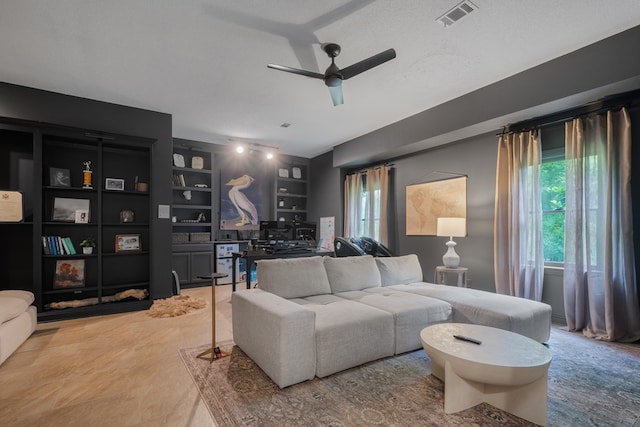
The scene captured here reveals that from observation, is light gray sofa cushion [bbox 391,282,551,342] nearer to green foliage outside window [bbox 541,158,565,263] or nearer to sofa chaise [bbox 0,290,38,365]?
green foliage outside window [bbox 541,158,565,263]

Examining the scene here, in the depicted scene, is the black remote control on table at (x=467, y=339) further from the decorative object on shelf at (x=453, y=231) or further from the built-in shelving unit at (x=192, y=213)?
the built-in shelving unit at (x=192, y=213)

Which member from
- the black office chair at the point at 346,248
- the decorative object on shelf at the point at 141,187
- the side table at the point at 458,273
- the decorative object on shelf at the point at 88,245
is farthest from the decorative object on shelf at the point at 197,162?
the side table at the point at 458,273

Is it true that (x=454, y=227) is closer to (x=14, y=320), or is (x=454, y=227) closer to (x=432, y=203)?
(x=432, y=203)

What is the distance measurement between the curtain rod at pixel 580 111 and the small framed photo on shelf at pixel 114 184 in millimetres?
5182

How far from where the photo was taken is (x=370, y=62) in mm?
2502

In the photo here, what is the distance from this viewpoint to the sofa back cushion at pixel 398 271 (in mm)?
3646

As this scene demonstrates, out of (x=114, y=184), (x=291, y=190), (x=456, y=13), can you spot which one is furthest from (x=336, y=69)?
(x=291, y=190)

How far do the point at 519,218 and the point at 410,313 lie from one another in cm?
212

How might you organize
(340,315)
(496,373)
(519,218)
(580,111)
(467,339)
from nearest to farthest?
(496,373)
(467,339)
(340,315)
(580,111)
(519,218)

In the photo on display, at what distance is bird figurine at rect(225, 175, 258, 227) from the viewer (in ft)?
20.9

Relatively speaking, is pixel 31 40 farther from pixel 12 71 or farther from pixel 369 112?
pixel 369 112

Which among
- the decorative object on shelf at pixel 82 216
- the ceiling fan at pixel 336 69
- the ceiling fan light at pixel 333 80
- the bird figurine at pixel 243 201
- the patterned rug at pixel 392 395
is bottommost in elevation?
the patterned rug at pixel 392 395

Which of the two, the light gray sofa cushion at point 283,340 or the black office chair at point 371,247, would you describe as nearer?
the light gray sofa cushion at point 283,340

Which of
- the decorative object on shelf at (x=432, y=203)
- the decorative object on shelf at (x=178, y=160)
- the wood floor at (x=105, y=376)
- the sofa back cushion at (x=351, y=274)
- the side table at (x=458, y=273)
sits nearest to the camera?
the wood floor at (x=105, y=376)
